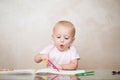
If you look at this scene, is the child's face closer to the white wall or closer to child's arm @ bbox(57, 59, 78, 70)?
child's arm @ bbox(57, 59, 78, 70)

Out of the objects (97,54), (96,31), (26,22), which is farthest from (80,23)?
(26,22)

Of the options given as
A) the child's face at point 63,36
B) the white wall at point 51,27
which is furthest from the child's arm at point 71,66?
the white wall at point 51,27

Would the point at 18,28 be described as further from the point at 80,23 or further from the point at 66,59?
the point at 66,59

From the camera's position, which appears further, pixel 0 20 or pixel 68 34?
pixel 0 20

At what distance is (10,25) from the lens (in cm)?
169

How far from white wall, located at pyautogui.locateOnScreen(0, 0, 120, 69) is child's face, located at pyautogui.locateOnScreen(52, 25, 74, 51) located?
0.44m

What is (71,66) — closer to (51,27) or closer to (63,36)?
(63,36)

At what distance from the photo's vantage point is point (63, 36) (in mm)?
1235

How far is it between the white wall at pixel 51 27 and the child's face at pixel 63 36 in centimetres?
44

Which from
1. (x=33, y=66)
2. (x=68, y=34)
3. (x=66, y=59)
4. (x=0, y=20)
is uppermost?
(x=0, y=20)

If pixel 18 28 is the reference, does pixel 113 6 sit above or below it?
above

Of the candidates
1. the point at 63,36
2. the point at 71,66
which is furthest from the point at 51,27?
the point at 71,66

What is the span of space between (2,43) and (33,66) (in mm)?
296

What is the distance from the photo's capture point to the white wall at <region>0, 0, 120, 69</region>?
1679 millimetres
